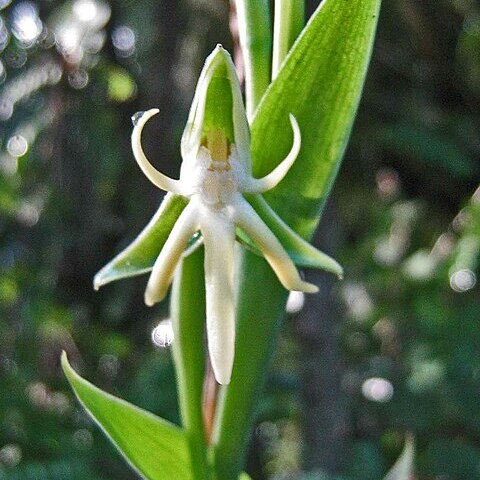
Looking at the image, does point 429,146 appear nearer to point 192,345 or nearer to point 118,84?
point 118,84

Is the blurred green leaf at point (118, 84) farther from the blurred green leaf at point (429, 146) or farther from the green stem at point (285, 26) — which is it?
the green stem at point (285, 26)

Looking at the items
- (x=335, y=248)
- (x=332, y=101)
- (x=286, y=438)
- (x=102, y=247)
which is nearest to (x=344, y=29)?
(x=332, y=101)

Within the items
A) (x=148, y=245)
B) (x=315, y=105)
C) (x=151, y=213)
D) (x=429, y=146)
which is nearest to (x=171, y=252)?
(x=148, y=245)

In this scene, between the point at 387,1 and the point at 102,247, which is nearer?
the point at 387,1

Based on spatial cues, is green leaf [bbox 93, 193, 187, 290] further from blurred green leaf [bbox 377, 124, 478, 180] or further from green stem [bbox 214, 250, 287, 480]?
blurred green leaf [bbox 377, 124, 478, 180]

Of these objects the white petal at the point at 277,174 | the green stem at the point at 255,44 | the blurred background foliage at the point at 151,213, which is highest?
the green stem at the point at 255,44

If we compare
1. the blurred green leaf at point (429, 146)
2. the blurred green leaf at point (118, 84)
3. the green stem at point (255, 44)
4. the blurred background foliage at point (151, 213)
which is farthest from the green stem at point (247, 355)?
the blurred green leaf at point (429, 146)

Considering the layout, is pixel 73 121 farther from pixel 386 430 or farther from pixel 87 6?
pixel 386 430
